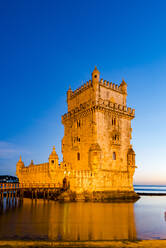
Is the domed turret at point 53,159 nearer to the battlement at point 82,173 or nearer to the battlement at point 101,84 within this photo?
the battlement at point 82,173

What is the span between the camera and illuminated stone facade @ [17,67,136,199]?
35.6m

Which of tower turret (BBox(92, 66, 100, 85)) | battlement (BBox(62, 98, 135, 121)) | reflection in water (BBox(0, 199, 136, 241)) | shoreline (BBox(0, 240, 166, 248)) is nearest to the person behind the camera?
shoreline (BBox(0, 240, 166, 248))

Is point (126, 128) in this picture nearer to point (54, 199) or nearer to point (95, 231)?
point (54, 199)

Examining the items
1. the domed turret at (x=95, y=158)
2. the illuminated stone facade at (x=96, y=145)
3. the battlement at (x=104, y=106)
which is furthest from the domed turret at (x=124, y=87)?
the domed turret at (x=95, y=158)

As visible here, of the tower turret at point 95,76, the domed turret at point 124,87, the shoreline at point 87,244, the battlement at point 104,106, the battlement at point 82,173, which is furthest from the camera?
the domed turret at point 124,87

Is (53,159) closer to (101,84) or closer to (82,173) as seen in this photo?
(82,173)

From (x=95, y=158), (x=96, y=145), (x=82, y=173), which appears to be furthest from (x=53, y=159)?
(x=96, y=145)

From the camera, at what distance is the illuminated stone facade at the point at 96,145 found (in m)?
35.6

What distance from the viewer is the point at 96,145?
119ft

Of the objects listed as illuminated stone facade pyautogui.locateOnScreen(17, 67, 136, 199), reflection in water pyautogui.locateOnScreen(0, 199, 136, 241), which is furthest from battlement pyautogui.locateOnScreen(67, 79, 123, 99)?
reflection in water pyautogui.locateOnScreen(0, 199, 136, 241)

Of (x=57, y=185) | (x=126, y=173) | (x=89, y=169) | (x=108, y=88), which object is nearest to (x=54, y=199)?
(x=57, y=185)

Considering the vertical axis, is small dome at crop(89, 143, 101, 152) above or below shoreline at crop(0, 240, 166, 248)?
above

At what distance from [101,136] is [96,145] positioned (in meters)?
2.21

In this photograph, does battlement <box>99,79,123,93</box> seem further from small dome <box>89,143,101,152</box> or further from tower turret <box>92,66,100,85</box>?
small dome <box>89,143,101,152</box>
